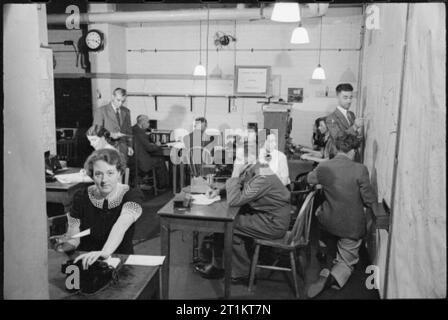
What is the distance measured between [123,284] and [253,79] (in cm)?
596

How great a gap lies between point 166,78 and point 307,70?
2.62 metres

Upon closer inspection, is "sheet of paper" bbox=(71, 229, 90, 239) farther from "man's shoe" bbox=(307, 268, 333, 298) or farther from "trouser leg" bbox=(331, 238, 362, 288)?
"trouser leg" bbox=(331, 238, 362, 288)

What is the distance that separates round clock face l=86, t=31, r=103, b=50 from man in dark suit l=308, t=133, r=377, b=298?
5135 millimetres

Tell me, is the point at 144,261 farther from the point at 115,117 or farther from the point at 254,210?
the point at 115,117

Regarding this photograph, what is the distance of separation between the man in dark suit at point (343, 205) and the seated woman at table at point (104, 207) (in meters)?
1.66

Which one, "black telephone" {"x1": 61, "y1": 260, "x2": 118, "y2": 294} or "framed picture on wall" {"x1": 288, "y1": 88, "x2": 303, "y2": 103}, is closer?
"black telephone" {"x1": 61, "y1": 260, "x2": 118, "y2": 294}

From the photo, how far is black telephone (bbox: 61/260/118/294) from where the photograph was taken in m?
1.83

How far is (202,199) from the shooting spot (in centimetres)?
356

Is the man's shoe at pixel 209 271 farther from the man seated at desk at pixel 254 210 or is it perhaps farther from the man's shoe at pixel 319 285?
the man's shoe at pixel 319 285

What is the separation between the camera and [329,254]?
13.4 feet

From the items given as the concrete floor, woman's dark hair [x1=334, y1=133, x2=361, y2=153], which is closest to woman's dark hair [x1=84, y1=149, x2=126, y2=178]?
the concrete floor

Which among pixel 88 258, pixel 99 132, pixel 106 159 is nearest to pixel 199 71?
pixel 99 132

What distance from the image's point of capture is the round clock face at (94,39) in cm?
716
